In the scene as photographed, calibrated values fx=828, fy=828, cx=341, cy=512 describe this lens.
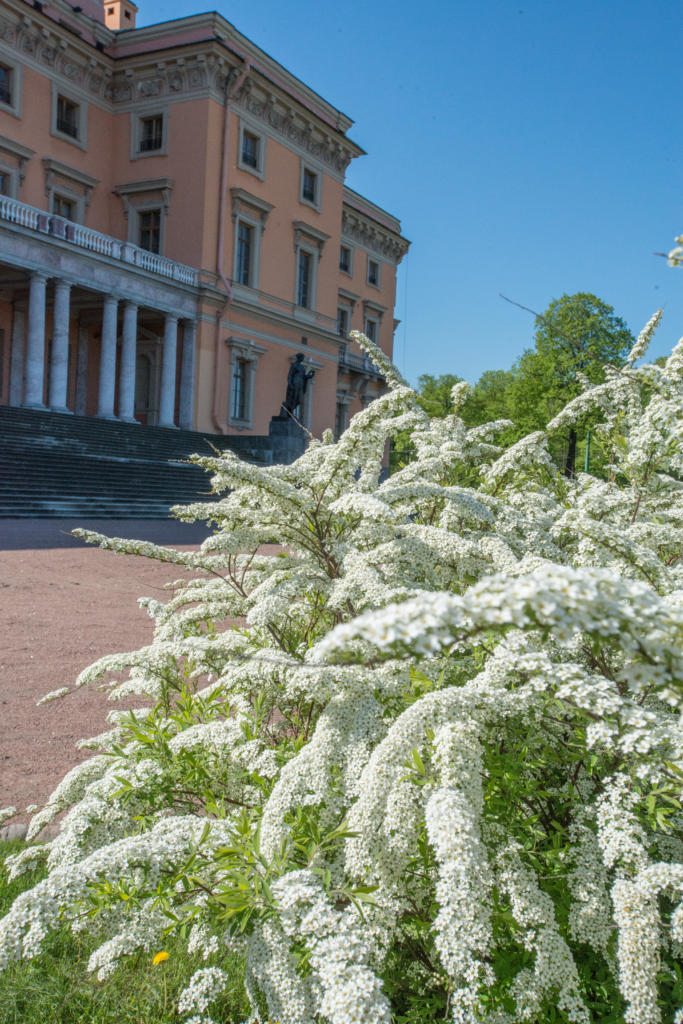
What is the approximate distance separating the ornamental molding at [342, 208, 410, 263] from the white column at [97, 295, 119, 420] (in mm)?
17911

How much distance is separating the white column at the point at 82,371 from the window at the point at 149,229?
3.77 metres

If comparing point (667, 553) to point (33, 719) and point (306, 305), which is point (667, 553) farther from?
point (306, 305)

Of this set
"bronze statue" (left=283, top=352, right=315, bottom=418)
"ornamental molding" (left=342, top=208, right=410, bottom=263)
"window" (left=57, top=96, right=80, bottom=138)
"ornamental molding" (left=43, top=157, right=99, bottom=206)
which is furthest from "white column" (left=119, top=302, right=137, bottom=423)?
"ornamental molding" (left=342, top=208, right=410, bottom=263)

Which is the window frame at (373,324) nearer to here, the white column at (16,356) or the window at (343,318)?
the window at (343,318)

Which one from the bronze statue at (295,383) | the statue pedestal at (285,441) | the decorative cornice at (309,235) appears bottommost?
the statue pedestal at (285,441)

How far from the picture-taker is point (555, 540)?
3.29 m

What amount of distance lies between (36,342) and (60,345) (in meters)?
1.03

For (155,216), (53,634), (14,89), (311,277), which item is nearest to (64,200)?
(155,216)

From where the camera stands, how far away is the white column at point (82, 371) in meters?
26.8

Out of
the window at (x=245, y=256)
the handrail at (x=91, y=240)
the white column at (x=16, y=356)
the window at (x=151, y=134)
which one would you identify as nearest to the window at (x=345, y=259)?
the window at (x=245, y=256)

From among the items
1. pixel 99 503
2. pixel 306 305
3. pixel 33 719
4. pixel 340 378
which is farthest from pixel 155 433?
pixel 33 719

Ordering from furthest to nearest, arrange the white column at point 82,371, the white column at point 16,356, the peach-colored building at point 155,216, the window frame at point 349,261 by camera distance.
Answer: the window frame at point 349,261 < the white column at point 82,371 < the white column at point 16,356 < the peach-colored building at point 155,216

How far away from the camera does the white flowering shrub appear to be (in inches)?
58.4

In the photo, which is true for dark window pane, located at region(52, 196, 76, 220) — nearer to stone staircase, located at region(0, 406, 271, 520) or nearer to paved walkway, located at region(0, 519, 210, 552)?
stone staircase, located at region(0, 406, 271, 520)
